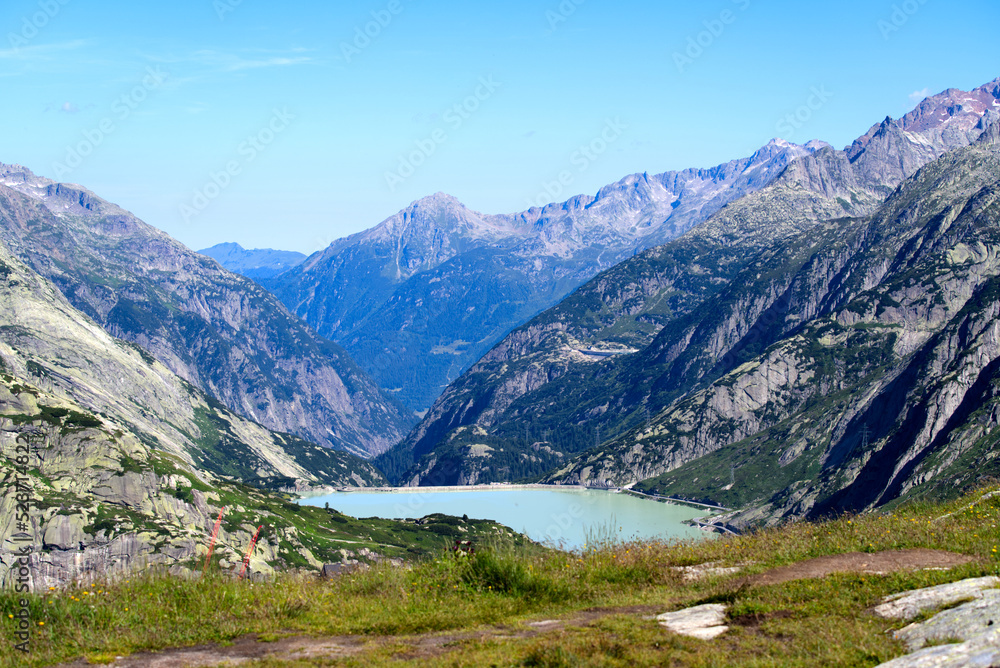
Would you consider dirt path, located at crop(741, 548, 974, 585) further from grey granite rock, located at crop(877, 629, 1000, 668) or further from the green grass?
grey granite rock, located at crop(877, 629, 1000, 668)

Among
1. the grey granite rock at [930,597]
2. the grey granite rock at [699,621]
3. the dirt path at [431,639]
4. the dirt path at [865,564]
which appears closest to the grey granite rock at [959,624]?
the grey granite rock at [930,597]

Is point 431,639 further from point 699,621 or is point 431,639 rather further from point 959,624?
point 959,624

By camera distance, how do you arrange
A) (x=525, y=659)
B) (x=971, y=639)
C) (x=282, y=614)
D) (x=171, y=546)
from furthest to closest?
(x=171, y=546) → (x=282, y=614) → (x=525, y=659) → (x=971, y=639)

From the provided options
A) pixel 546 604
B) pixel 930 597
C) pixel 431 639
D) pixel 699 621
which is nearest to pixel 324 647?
pixel 431 639

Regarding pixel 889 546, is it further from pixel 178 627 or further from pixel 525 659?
pixel 178 627

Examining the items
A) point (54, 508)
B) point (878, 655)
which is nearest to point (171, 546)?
point (54, 508)

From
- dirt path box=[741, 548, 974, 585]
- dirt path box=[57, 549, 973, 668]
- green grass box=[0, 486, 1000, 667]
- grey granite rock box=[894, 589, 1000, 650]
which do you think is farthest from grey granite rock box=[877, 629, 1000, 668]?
dirt path box=[57, 549, 973, 668]
